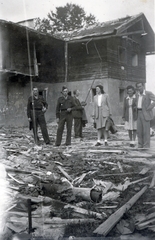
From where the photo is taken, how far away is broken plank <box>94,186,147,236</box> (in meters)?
3.27

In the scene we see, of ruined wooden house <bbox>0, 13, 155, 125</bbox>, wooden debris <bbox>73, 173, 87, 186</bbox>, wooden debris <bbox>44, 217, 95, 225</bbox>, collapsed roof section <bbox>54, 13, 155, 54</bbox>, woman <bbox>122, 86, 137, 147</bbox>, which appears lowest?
wooden debris <bbox>44, 217, 95, 225</bbox>

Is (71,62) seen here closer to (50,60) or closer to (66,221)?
(50,60)

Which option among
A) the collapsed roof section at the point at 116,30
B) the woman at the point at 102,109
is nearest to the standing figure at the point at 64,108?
the woman at the point at 102,109

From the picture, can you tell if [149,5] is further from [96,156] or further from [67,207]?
[96,156]

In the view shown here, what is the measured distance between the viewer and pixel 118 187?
15.6ft

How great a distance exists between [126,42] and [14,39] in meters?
8.17

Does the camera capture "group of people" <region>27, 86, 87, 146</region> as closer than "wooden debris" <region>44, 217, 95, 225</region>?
No

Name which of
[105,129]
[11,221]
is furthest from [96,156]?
[11,221]

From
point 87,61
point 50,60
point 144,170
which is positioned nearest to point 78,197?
point 144,170

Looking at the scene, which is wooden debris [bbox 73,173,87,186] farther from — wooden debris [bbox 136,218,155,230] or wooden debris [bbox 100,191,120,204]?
wooden debris [bbox 136,218,155,230]

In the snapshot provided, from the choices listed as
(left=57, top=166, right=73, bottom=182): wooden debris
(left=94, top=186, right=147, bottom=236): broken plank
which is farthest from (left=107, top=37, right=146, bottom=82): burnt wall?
(left=94, top=186, right=147, bottom=236): broken plank

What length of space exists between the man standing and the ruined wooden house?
31.8ft

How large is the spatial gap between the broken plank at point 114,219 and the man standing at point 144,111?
3675mm

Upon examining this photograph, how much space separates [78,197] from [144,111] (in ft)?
12.9
